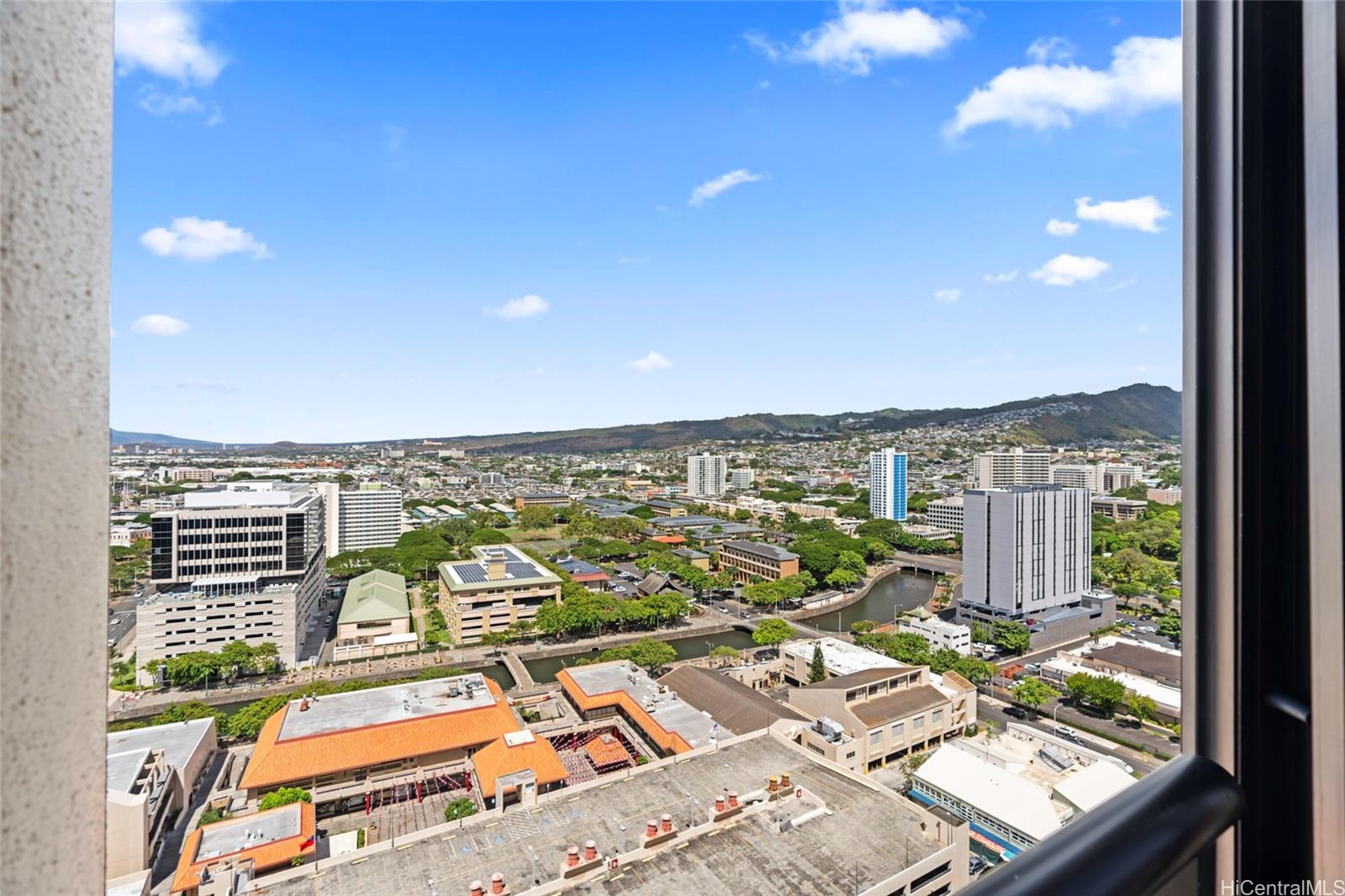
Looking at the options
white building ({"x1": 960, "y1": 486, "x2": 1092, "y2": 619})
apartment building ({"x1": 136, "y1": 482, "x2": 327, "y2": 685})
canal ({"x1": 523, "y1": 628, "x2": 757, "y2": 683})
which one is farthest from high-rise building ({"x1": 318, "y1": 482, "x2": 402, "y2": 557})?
white building ({"x1": 960, "y1": 486, "x2": 1092, "y2": 619})

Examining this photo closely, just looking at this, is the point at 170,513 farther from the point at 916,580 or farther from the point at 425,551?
the point at 916,580

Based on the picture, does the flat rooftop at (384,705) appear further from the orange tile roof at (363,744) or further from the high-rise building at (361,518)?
the high-rise building at (361,518)

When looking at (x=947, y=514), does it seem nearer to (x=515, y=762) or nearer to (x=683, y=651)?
(x=683, y=651)

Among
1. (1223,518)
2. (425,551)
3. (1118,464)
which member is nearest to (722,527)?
(425,551)

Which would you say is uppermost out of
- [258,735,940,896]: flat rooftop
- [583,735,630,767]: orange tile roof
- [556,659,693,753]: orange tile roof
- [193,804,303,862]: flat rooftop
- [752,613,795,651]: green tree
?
[258,735,940,896]: flat rooftop

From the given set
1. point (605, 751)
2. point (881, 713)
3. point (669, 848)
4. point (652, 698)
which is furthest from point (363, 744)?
point (881, 713)

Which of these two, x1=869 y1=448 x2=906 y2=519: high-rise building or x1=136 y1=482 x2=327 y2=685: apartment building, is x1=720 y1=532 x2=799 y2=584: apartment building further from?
x1=136 y1=482 x2=327 y2=685: apartment building
